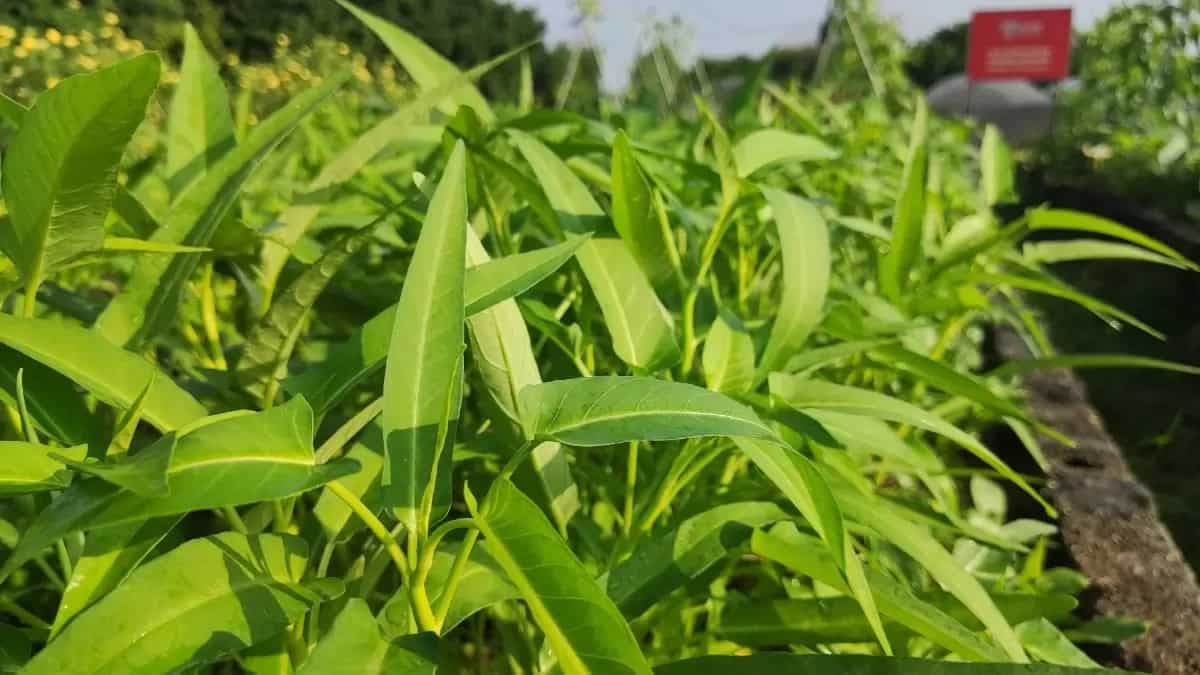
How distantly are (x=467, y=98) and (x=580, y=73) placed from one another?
16.6 meters

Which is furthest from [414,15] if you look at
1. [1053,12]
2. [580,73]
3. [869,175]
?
[869,175]

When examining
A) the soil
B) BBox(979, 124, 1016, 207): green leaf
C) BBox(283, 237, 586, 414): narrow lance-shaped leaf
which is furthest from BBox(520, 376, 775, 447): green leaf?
BBox(979, 124, 1016, 207): green leaf

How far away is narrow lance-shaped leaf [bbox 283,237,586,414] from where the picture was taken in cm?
55

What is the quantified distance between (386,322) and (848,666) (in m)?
0.32

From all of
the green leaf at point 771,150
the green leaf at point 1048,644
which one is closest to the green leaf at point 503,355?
the green leaf at point 771,150

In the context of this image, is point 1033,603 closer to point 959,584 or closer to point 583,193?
point 959,584

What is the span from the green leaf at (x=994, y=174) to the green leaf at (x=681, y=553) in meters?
0.92

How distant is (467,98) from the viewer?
3.40ft

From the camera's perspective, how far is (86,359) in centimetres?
51

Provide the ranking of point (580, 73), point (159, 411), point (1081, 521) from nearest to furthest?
point (159, 411), point (1081, 521), point (580, 73)

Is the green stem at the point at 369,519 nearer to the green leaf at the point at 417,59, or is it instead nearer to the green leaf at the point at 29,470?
the green leaf at the point at 29,470

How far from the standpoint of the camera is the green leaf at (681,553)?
0.61 metres

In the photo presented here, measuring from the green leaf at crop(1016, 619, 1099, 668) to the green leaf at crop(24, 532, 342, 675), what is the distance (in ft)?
1.99

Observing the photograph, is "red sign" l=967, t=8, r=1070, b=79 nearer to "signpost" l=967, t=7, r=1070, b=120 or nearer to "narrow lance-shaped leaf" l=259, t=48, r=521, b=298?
"signpost" l=967, t=7, r=1070, b=120
